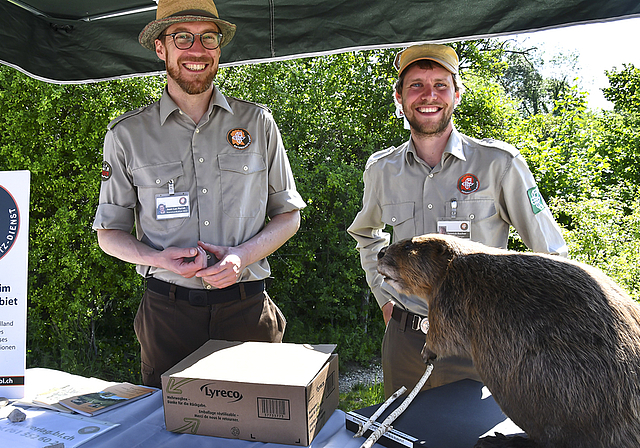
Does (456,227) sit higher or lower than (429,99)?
lower

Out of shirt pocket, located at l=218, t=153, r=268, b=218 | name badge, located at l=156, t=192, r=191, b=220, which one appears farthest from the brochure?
shirt pocket, located at l=218, t=153, r=268, b=218

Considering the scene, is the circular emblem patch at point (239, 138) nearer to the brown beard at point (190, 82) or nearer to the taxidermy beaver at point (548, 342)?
the brown beard at point (190, 82)

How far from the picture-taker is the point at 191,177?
249 centimetres

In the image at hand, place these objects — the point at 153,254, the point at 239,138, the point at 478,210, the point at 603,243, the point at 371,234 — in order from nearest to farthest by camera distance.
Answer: the point at 153,254 → the point at 478,210 → the point at 239,138 → the point at 371,234 → the point at 603,243

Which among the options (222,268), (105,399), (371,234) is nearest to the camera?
(105,399)

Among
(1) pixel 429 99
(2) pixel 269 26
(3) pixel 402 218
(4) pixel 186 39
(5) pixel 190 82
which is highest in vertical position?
(2) pixel 269 26

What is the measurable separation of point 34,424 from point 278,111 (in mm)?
4909

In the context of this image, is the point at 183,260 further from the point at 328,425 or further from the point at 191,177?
the point at 328,425

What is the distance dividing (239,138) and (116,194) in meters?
0.68

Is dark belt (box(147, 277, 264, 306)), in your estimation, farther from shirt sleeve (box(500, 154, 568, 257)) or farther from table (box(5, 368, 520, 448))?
shirt sleeve (box(500, 154, 568, 257))

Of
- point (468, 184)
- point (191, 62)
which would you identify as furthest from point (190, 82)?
point (468, 184)

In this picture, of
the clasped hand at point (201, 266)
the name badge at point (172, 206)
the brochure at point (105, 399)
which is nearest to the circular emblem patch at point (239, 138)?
the name badge at point (172, 206)

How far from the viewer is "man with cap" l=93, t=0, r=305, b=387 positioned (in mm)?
2391

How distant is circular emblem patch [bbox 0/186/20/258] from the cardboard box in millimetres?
876
